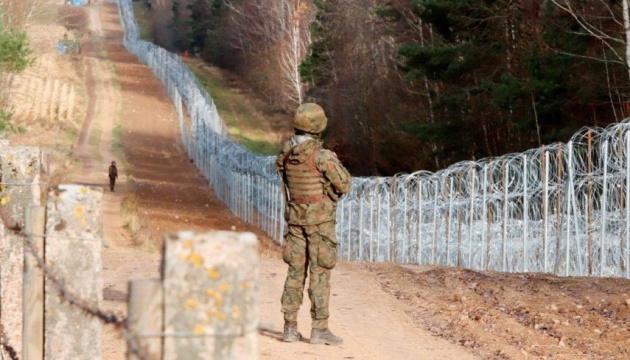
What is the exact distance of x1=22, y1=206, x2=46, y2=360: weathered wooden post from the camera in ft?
16.7

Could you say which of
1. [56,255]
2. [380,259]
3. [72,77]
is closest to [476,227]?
[380,259]

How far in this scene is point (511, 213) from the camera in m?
19.4

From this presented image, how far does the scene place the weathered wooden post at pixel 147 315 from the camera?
367 centimetres

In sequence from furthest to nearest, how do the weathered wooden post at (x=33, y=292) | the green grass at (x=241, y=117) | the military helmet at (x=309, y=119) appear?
the green grass at (x=241, y=117), the military helmet at (x=309, y=119), the weathered wooden post at (x=33, y=292)

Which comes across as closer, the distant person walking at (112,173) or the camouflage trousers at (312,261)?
the camouflage trousers at (312,261)

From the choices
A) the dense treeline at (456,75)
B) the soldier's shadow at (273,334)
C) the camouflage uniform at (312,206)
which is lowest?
the soldier's shadow at (273,334)

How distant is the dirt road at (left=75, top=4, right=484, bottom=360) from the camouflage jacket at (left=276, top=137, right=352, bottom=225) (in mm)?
905

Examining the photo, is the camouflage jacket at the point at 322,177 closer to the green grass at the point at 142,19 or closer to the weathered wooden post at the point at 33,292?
the weathered wooden post at the point at 33,292

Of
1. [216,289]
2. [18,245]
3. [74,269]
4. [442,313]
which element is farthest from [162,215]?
[216,289]

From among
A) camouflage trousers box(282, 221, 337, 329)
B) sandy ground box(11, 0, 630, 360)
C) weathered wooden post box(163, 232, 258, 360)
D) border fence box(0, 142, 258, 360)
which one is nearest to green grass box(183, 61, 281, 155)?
sandy ground box(11, 0, 630, 360)

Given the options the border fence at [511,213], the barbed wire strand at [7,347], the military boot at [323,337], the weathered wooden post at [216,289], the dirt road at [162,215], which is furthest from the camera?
the border fence at [511,213]

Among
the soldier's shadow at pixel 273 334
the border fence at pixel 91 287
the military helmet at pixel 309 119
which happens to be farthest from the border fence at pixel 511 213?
the border fence at pixel 91 287

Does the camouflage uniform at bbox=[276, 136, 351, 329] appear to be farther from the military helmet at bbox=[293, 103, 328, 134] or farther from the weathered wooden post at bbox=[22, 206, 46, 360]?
the weathered wooden post at bbox=[22, 206, 46, 360]

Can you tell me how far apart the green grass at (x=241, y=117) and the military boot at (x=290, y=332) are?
49.9 m
